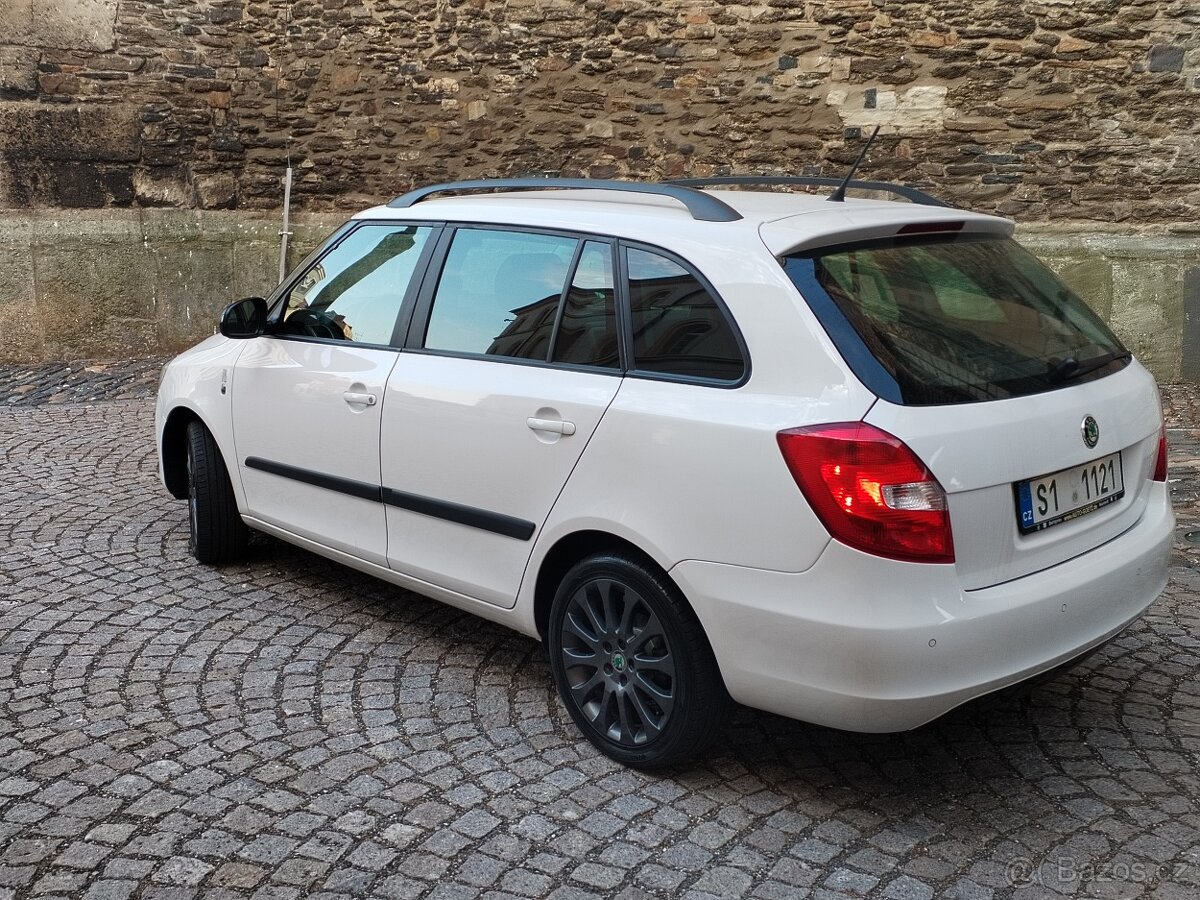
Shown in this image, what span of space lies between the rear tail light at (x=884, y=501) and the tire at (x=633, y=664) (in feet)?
1.84

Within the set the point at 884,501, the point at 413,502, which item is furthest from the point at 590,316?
the point at 884,501

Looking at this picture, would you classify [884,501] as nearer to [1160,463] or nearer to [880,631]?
[880,631]

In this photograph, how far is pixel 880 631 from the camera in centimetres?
289

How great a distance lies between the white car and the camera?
2.95m

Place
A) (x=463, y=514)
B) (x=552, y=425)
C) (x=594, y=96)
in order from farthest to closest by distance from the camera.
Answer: (x=594, y=96) < (x=463, y=514) < (x=552, y=425)

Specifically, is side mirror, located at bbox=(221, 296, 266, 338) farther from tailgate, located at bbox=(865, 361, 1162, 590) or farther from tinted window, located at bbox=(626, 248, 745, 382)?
tailgate, located at bbox=(865, 361, 1162, 590)

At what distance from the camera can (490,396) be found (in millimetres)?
3773

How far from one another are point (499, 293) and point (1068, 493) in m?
1.80

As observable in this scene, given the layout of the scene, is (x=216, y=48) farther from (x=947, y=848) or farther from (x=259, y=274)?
(x=947, y=848)

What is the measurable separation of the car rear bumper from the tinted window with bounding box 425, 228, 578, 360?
982 millimetres

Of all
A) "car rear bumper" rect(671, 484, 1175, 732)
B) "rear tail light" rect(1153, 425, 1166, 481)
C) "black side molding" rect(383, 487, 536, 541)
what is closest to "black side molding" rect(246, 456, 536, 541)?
"black side molding" rect(383, 487, 536, 541)

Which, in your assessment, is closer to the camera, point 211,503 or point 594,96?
point 211,503

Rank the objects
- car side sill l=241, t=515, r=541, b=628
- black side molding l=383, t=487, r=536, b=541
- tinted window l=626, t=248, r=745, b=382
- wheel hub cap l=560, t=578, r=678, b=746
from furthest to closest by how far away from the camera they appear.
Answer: car side sill l=241, t=515, r=541, b=628 → black side molding l=383, t=487, r=536, b=541 → wheel hub cap l=560, t=578, r=678, b=746 → tinted window l=626, t=248, r=745, b=382

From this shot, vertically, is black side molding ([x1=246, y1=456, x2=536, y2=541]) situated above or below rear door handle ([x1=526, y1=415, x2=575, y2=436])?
below
